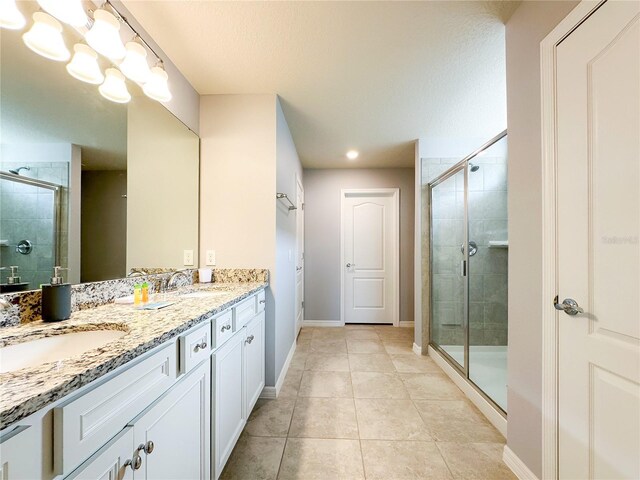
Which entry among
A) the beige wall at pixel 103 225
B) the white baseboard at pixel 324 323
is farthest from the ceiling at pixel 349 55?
the white baseboard at pixel 324 323

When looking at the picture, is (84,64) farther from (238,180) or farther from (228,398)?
(228,398)

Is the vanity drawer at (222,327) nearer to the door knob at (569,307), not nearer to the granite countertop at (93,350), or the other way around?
the granite countertop at (93,350)

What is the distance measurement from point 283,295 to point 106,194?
145 centimetres

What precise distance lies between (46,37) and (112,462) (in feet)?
4.76

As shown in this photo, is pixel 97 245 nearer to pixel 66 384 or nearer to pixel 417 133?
pixel 66 384

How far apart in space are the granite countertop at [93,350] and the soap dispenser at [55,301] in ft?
0.11

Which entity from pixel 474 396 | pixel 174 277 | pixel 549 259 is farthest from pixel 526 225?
pixel 174 277

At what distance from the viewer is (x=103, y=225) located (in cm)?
124

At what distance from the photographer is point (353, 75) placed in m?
1.83

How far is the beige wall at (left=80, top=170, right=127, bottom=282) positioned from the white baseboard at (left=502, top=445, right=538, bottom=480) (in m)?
2.24

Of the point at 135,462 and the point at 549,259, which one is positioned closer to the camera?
the point at 135,462

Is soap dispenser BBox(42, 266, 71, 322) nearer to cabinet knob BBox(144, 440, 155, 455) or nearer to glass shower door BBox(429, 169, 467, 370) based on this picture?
cabinet knob BBox(144, 440, 155, 455)

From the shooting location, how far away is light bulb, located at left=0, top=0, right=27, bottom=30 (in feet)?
2.81

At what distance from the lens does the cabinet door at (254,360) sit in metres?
1.58
